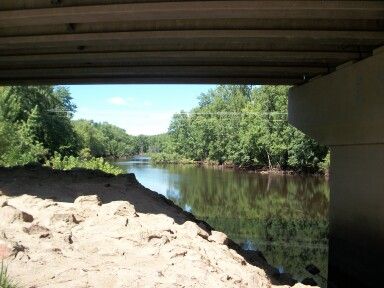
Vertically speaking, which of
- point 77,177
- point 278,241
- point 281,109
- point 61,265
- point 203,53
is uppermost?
point 281,109

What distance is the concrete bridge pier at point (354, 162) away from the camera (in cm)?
1185

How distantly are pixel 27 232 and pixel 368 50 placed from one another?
932 cm

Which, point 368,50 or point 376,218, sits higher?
point 368,50

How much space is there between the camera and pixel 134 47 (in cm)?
1311

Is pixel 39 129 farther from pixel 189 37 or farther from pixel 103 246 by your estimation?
pixel 103 246

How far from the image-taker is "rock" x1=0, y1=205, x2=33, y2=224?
7215 mm

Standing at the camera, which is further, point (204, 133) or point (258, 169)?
point (204, 133)

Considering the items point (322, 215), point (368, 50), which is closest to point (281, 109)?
point (322, 215)

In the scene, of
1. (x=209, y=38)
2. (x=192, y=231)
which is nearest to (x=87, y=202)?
(x=192, y=231)

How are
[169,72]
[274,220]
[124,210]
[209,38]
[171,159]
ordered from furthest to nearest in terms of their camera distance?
[171,159] < [274,220] < [169,72] < [209,38] < [124,210]

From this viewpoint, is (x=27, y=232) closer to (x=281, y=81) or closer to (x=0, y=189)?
(x=0, y=189)

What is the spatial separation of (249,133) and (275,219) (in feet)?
182

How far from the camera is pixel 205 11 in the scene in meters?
9.31

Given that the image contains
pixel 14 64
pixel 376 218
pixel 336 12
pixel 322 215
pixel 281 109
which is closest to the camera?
pixel 336 12
